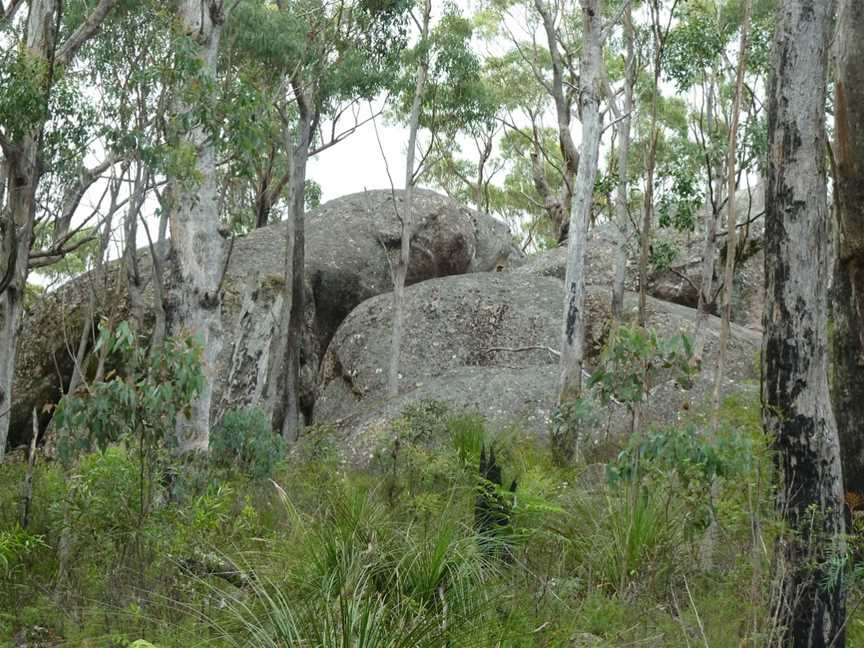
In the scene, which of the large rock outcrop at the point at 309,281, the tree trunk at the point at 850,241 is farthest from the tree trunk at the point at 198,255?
the tree trunk at the point at 850,241

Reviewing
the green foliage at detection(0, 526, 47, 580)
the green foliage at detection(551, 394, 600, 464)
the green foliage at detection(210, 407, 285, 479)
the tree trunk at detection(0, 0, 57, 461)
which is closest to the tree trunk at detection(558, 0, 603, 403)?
the green foliage at detection(551, 394, 600, 464)

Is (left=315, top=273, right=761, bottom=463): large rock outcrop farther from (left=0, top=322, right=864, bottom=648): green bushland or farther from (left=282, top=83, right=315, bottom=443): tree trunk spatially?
(left=0, top=322, right=864, bottom=648): green bushland

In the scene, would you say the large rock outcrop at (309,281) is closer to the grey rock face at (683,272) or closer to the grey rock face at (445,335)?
the grey rock face at (445,335)

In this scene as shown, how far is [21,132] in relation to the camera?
40.2ft

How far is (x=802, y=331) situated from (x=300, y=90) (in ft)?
52.4

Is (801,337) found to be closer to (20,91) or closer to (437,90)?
(20,91)

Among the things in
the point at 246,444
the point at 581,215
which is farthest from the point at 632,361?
the point at 581,215

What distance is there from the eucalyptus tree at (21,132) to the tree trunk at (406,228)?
23.9ft

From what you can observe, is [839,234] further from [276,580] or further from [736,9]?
[736,9]

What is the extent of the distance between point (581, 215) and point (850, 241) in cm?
676

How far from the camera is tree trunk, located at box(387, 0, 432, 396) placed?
19.2 meters

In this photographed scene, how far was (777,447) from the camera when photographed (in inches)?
257

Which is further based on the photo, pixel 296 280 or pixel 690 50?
pixel 296 280

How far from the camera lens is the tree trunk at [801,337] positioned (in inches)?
249
